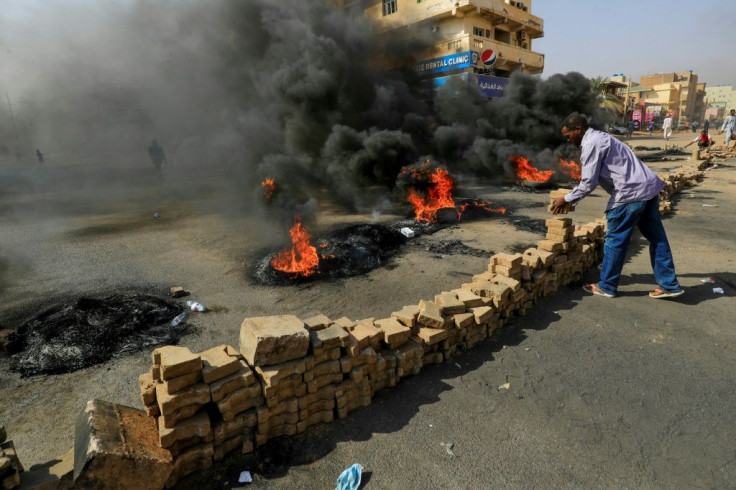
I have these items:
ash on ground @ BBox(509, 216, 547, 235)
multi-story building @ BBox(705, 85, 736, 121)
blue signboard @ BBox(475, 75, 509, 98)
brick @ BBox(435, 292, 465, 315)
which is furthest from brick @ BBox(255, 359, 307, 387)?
multi-story building @ BBox(705, 85, 736, 121)

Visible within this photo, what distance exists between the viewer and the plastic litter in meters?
2.44

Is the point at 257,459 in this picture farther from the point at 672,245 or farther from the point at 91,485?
the point at 672,245

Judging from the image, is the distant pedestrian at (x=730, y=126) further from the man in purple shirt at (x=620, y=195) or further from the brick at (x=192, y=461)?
the brick at (x=192, y=461)

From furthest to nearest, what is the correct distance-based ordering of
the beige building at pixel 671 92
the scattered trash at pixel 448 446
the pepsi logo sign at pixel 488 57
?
1. the beige building at pixel 671 92
2. the pepsi logo sign at pixel 488 57
3. the scattered trash at pixel 448 446

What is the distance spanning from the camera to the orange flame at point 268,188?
37.0ft

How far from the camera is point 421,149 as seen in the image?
16516mm

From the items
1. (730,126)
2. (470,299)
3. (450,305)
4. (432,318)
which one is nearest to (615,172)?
(470,299)

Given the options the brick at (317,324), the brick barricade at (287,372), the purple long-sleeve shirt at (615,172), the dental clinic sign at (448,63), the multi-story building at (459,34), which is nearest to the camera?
the brick barricade at (287,372)

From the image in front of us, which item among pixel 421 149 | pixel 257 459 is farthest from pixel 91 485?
pixel 421 149

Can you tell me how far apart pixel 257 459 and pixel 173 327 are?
265 cm

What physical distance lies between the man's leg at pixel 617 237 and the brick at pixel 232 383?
430 centimetres

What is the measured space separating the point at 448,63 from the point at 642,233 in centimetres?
2211

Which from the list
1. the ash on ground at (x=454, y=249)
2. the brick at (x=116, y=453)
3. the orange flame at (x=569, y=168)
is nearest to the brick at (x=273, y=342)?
the brick at (x=116, y=453)

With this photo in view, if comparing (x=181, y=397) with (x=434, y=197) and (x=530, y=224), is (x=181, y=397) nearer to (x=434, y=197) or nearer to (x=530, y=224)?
(x=530, y=224)
